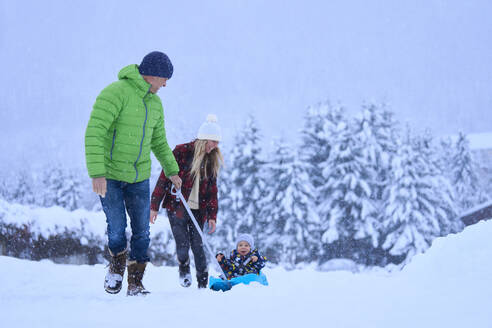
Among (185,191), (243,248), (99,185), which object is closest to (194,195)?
(185,191)

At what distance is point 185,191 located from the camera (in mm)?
5207

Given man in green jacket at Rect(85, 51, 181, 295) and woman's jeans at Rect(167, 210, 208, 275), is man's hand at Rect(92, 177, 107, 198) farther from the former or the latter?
woman's jeans at Rect(167, 210, 208, 275)

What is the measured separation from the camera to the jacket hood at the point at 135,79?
3.89 meters

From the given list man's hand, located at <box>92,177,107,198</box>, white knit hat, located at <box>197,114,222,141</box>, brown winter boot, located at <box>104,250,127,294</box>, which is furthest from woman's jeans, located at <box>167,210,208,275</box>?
man's hand, located at <box>92,177,107,198</box>

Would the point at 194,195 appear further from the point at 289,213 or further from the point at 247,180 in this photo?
the point at 247,180

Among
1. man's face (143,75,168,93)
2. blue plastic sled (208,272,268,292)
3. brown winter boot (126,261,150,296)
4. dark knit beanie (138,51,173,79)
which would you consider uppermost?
dark knit beanie (138,51,173,79)

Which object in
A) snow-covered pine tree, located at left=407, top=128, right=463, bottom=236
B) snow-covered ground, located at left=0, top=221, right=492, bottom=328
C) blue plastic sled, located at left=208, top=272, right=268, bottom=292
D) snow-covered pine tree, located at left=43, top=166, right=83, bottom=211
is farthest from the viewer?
snow-covered pine tree, located at left=43, top=166, right=83, bottom=211

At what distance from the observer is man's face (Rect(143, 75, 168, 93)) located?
13.0ft

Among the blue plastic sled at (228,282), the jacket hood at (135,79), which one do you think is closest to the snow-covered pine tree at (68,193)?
the blue plastic sled at (228,282)

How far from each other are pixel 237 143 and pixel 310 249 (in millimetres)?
7821

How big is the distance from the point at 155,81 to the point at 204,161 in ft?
5.01

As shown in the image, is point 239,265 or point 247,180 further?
point 247,180

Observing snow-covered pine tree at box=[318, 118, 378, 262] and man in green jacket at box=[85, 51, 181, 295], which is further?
snow-covered pine tree at box=[318, 118, 378, 262]

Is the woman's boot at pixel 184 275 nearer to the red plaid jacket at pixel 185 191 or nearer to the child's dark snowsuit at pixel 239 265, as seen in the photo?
the child's dark snowsuit at pixel 239 265
